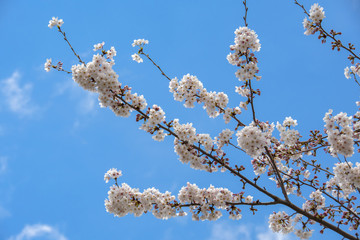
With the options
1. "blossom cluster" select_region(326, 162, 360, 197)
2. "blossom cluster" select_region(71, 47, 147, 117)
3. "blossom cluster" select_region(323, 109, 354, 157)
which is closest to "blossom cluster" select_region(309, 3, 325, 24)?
"blossom cluster" select_region(323, 109, 354, 157)

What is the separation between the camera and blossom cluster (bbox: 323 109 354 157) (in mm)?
5895

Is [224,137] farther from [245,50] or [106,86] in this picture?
[106,86]

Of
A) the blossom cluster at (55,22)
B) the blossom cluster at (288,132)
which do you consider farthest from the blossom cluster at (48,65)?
the blossom cluster at (288,132)

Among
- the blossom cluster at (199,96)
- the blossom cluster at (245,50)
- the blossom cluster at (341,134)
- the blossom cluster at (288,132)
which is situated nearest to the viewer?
the blossom cluster at (341,134)

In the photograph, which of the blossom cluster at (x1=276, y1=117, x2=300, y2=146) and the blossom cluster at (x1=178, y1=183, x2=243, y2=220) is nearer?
the blossom cluster at (x1=178, y1=183, x2=243, y2=220)

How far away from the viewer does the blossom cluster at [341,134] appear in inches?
232

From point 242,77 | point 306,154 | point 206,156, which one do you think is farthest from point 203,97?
point 306,154

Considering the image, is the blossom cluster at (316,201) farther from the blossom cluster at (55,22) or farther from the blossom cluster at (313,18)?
the blossom cluster at (55,22)

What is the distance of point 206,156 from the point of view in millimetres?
6469

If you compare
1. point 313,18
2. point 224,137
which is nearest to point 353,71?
point 313,18

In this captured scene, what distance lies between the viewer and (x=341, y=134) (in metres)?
5.97

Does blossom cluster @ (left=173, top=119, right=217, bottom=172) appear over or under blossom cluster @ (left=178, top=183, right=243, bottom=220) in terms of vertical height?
over

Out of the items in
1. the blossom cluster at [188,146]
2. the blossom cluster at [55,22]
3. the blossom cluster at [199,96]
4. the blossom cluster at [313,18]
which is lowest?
the blossom cluster at [188,146]

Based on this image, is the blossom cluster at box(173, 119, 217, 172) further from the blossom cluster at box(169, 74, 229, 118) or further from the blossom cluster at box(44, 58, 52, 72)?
the blossom cluster at box(44, 58, 52, 72)
